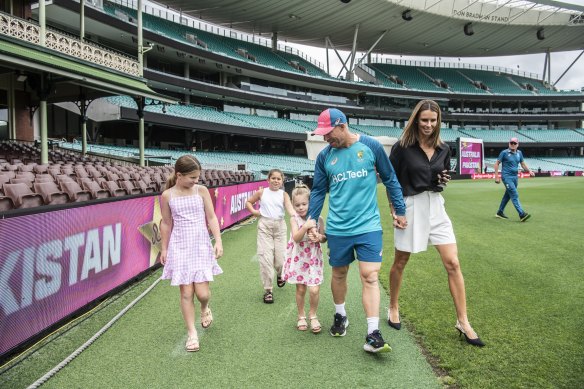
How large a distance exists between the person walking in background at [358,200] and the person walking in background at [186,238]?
1.14 meters

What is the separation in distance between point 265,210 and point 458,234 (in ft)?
21.5

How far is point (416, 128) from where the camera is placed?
4055 millimetres

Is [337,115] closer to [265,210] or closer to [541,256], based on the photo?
[265,210]

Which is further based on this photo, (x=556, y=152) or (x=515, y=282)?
(x=556, y=152)

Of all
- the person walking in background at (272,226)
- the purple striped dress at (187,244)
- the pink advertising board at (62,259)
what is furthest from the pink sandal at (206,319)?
the pink advertising board at (62,259)

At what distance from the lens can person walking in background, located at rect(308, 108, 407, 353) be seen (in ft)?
12.1

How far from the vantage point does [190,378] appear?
10.9 feet

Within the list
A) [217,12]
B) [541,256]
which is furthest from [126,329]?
[217,12]

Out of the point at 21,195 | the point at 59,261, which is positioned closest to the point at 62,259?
the point at 59,261

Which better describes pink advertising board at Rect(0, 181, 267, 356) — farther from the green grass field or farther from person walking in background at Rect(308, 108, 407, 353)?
person walking in background at Rect(308, 108, 407, 353)

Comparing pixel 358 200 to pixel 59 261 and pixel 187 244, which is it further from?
pixel 59 261

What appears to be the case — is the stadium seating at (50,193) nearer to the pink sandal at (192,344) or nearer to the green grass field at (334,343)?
the green grass field at (334,343)

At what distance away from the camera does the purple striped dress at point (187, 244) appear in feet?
13.1

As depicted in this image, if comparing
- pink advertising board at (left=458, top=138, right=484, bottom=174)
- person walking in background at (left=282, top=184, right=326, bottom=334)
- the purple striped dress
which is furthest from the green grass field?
pink advertising board at (left=458, top=138, right=484, bottom=174)
